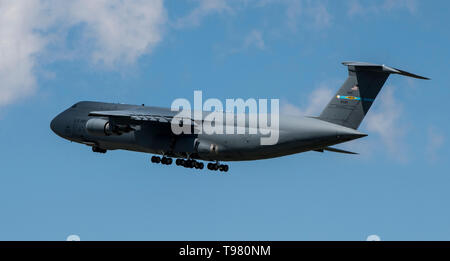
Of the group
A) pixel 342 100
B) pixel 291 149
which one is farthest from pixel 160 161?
pixel 342 100

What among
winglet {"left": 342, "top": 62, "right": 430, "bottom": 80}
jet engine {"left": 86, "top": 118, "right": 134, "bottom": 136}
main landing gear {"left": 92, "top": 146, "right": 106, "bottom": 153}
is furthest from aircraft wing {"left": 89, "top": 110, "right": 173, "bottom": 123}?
winglet {"left": 342, "top": 62, "right": 430, "bottom": 80}

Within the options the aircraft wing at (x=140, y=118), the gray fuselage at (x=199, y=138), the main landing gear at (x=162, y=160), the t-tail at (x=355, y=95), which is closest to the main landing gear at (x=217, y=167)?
the gray fuselage at (x=199, y=138)

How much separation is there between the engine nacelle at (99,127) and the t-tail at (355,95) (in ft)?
24.1

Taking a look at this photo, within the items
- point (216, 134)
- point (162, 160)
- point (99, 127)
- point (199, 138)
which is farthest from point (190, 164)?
point (99, 127)

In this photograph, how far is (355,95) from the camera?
2602 cm

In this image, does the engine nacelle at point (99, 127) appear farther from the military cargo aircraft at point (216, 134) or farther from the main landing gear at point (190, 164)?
the main landing gear at point (190, 164)

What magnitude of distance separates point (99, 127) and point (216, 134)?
13.6 ft

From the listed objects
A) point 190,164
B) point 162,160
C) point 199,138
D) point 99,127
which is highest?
point 99,127

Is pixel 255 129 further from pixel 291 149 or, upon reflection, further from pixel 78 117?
pixel 78 117

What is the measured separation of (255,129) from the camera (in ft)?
88.6

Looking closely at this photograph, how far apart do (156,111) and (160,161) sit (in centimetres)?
172

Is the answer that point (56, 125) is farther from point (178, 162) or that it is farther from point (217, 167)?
point (217, 167)

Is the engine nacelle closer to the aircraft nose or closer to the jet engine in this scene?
the jet engine
